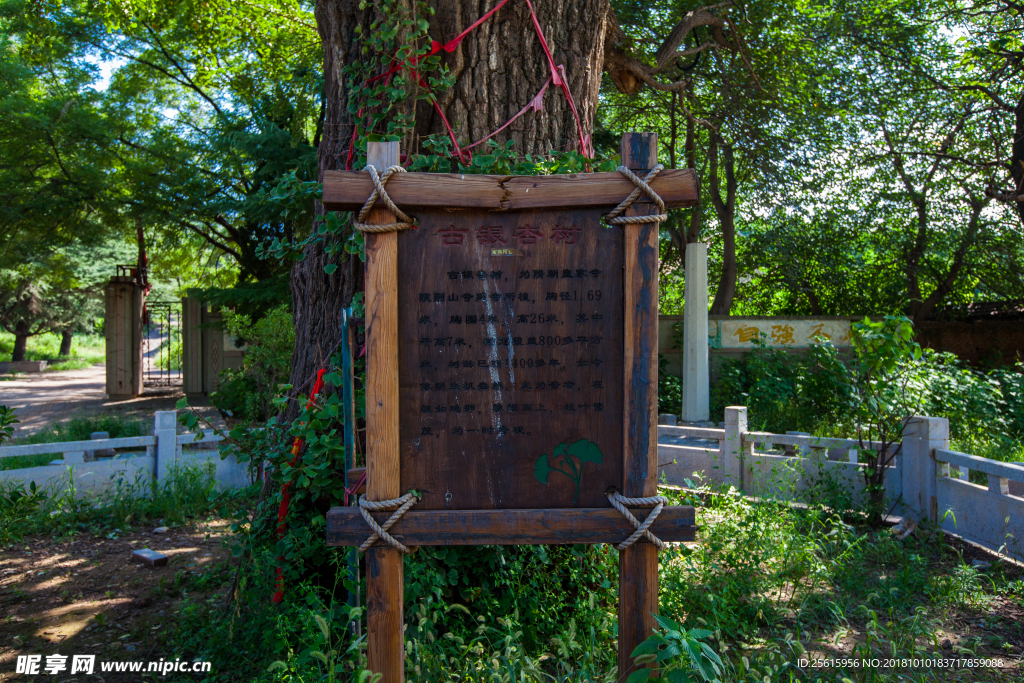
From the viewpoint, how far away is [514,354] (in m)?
2.41

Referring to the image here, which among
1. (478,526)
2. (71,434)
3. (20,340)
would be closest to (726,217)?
(71,434)

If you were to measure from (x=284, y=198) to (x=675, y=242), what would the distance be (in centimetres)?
1177

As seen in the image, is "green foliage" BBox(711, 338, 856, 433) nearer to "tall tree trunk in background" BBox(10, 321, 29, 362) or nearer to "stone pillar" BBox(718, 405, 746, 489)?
"stone pillar" BBox(718, 405, 746, 489)

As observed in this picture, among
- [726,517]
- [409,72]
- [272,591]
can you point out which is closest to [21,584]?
[272,591]

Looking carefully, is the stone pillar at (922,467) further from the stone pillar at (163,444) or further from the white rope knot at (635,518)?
the stone pillar at (163,444)

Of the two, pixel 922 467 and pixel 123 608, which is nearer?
pixel 123 608

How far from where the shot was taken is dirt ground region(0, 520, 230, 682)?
11.9ft

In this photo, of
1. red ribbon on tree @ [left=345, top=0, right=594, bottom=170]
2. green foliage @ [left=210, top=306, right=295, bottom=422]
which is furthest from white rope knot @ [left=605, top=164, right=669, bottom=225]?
green foliage @ [left=210, top=306, right=295, bottom=422]

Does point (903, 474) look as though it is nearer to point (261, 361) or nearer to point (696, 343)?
point (696, 343)

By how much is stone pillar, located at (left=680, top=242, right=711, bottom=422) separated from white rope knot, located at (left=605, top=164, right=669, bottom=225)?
8567 millimetres

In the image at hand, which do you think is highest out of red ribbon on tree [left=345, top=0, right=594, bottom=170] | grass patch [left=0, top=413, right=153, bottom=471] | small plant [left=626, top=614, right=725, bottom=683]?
red ribbon on tree [left=345, top=0, right=594, bottom=170]

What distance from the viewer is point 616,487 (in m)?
2.40

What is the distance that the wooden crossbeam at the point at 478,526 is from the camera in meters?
2.30

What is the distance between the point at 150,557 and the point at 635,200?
15.1 feet
